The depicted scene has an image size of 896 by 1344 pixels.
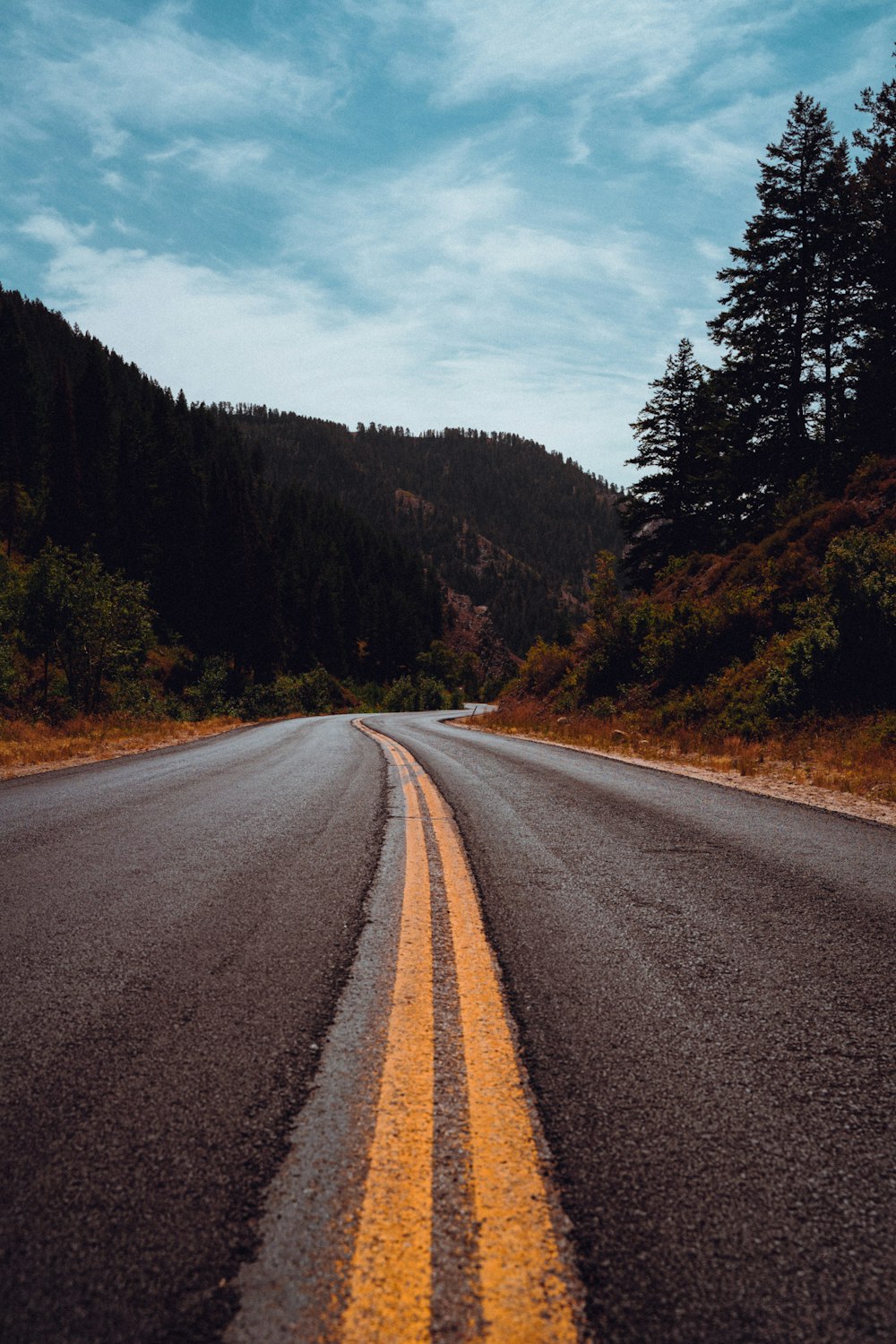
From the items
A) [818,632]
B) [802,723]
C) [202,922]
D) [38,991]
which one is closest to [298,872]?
[202,922]

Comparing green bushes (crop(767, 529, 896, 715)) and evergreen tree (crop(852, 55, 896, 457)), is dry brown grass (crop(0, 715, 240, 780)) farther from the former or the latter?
evergreen tree (crop(852, 55, 896, 457))

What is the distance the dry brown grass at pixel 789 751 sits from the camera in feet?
29.9

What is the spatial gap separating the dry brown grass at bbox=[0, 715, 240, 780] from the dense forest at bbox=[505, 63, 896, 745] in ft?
41.8

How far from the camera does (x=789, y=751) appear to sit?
12109 millimetres

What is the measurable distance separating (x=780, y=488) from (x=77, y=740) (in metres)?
24.9

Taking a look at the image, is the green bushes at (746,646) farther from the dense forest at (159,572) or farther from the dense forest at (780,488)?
the dense forest at (159,572)

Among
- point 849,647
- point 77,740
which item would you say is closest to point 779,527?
point 849,647

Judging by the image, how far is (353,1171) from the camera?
1410 millimetres

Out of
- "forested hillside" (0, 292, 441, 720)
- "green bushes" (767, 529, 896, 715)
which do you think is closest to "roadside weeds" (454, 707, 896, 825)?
"green bushes" (767, 529, 896, 715)

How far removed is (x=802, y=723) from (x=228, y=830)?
1217cm

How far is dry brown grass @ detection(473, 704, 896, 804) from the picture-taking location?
9.10 metres

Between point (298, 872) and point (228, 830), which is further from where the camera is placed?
point (228, 830)

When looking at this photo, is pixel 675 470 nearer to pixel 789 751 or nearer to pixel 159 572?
pixel 789 751

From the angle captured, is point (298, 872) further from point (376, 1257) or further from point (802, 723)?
point (802, 723)
